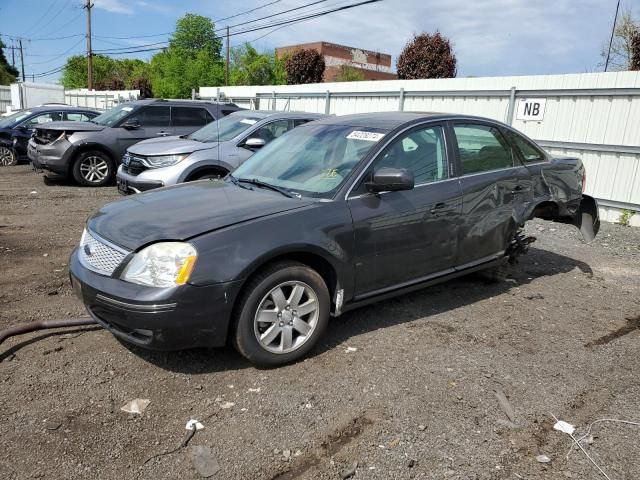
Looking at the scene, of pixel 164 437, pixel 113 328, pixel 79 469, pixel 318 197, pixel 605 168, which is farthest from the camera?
pixel 605 168

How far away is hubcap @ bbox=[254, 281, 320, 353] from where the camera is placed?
3.40 m

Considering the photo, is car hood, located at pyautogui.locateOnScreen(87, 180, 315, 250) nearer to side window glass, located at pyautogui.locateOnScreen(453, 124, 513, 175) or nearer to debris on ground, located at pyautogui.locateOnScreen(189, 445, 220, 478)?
debris on ground, located at pyautogui.locateOnScreen(189, 445, 220, 478)

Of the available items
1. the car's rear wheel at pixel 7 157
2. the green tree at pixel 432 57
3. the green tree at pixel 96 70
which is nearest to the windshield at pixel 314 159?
the car's rear wheel at pixel 7 157

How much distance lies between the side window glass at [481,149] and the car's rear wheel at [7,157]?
12.9m

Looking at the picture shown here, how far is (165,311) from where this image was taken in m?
3.04

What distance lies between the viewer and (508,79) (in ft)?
33.4

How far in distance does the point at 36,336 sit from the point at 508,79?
948 centimetres

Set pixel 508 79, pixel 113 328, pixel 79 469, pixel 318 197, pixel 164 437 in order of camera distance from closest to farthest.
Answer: pixel 79 469 < pixel 164 437 < pixel 113 328 < pixel 318 197 < pixel 508 79

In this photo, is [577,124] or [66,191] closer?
[577,124]

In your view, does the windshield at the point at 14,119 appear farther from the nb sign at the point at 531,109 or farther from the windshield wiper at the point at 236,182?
the nb sign at the point at 531,109

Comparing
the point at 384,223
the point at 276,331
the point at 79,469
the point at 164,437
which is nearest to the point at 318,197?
the point at 384,223

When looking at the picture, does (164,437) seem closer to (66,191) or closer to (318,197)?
(318,197)

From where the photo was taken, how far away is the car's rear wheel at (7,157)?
13.4 meters

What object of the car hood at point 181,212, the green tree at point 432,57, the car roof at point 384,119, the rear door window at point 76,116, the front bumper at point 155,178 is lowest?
the front bumper at point 155,178
